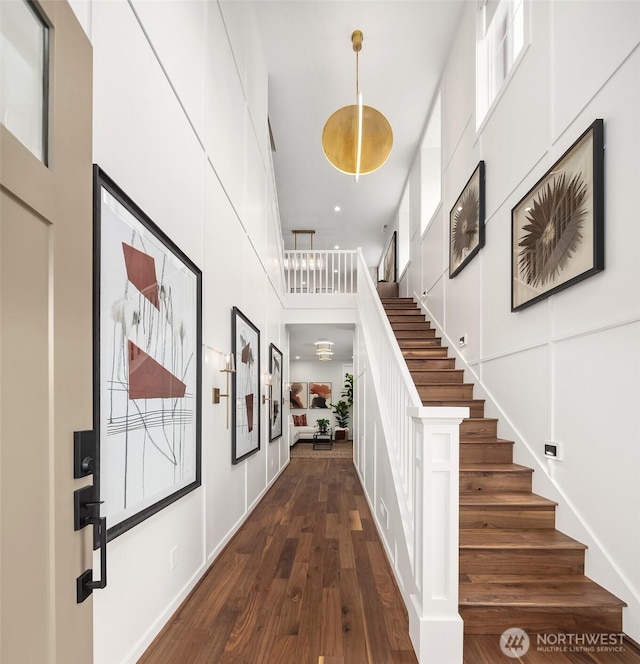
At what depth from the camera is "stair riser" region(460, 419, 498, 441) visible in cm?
386

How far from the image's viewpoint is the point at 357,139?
4.36m

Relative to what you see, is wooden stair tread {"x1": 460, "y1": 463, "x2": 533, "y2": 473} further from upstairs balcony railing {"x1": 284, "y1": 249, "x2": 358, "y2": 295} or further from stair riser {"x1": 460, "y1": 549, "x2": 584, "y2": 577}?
upstairs balcony railing {"x1": 284, "y1": 249, "x2": 358, "y2": 295}

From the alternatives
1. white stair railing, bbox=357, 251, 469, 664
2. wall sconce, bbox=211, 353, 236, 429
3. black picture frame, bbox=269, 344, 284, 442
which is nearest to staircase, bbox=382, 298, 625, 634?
white stair railing, bbox=357, 251, 469, 664

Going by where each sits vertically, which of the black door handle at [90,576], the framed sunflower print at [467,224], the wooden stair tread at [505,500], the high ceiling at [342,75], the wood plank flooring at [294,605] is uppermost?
the high ceiling at [342,75]

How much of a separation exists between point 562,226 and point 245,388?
2.88 metres

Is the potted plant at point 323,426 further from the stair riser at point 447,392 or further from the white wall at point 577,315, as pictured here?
the white wall at point 577,315

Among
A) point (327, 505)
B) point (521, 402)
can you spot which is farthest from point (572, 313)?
point (327, 505)

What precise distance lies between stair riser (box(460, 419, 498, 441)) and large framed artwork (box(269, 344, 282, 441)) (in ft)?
9.16

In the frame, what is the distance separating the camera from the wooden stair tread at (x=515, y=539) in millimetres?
2594

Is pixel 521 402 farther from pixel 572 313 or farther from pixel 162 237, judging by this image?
pixel 162 237

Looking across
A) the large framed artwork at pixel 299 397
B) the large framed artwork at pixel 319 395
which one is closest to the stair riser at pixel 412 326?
the large framed artwork at pixel 319 395

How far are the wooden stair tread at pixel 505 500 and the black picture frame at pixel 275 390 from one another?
3.31 m

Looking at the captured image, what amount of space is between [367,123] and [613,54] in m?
2.33

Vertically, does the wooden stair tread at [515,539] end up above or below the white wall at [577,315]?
below
